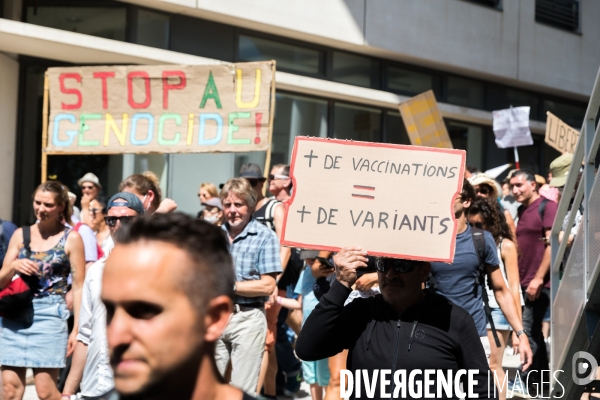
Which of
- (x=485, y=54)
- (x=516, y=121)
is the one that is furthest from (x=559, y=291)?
(x=485, y=54)

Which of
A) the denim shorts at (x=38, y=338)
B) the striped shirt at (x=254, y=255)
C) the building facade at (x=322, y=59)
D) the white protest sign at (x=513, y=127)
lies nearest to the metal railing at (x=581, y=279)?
the striped shirt at (x=254, y=255)

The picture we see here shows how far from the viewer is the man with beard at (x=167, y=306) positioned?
1.62 m

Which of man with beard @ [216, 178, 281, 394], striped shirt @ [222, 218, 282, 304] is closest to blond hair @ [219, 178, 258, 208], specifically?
man with beard @ [216, 178, 281, 394]

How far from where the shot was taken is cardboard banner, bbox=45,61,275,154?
8.66 metres

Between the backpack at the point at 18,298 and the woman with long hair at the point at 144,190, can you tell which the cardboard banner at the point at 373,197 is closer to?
the woman with long hair at the point at 144,190

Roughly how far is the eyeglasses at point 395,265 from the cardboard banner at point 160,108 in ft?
15.2

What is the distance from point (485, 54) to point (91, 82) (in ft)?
33.0

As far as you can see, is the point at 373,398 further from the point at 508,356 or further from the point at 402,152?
the point at 508,356

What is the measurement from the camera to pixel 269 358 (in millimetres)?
8023

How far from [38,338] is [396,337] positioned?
3.09 meters

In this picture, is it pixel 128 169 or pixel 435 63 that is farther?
pixel 435 63

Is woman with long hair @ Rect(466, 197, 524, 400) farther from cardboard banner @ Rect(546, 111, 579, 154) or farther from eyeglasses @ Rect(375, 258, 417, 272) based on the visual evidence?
cardboard banner @ Rect(546, 111, 579, 154)

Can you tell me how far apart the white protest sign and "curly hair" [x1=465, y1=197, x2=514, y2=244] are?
5.75 m

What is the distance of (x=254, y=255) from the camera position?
6.12 m
